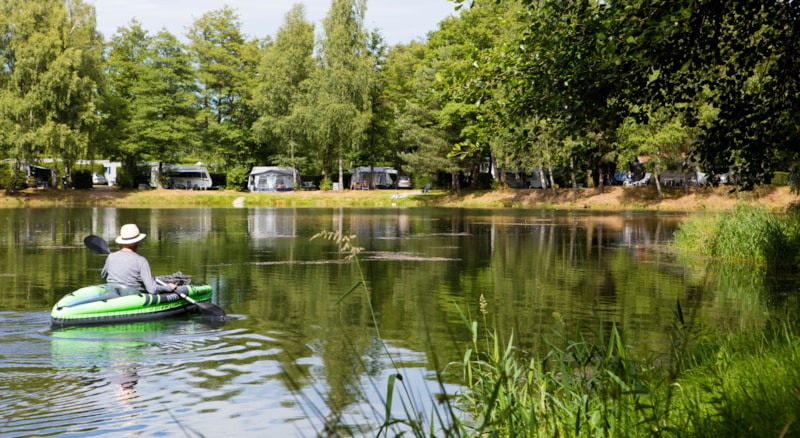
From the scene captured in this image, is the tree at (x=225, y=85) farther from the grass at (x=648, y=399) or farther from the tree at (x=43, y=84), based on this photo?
the grass at (x=648, y=399)

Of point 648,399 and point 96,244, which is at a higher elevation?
point 96,244

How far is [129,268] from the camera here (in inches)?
567

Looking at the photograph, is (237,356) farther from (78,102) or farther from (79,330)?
(78,102)

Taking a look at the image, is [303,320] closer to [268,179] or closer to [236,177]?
[236,177]

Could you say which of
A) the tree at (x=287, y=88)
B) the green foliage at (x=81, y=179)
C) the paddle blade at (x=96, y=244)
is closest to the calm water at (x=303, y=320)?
the paddle blade at (x=96, y=244)

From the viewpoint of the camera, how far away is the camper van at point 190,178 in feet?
302

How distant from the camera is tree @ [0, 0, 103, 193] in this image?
64.0 m

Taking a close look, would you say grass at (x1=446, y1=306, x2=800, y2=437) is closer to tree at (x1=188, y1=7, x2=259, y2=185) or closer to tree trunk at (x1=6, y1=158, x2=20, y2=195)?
tree trunk at (x1=6, y1=158, x2=20, y2=195)

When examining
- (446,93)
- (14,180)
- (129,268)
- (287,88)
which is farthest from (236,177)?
(446,93)

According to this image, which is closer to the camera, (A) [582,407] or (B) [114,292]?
(A) [582,407]

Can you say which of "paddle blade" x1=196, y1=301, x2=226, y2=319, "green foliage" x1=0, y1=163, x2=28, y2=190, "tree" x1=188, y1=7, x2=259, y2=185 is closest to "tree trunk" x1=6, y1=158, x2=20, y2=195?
"green foliage" x1=0, y1=163, x2=28, y2=190

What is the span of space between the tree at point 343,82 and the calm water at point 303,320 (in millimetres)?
45032

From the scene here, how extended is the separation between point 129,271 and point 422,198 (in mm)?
63751

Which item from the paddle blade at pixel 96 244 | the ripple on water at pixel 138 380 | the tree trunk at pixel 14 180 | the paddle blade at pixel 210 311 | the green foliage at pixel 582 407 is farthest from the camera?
the tree trunk at pixel 14 180
